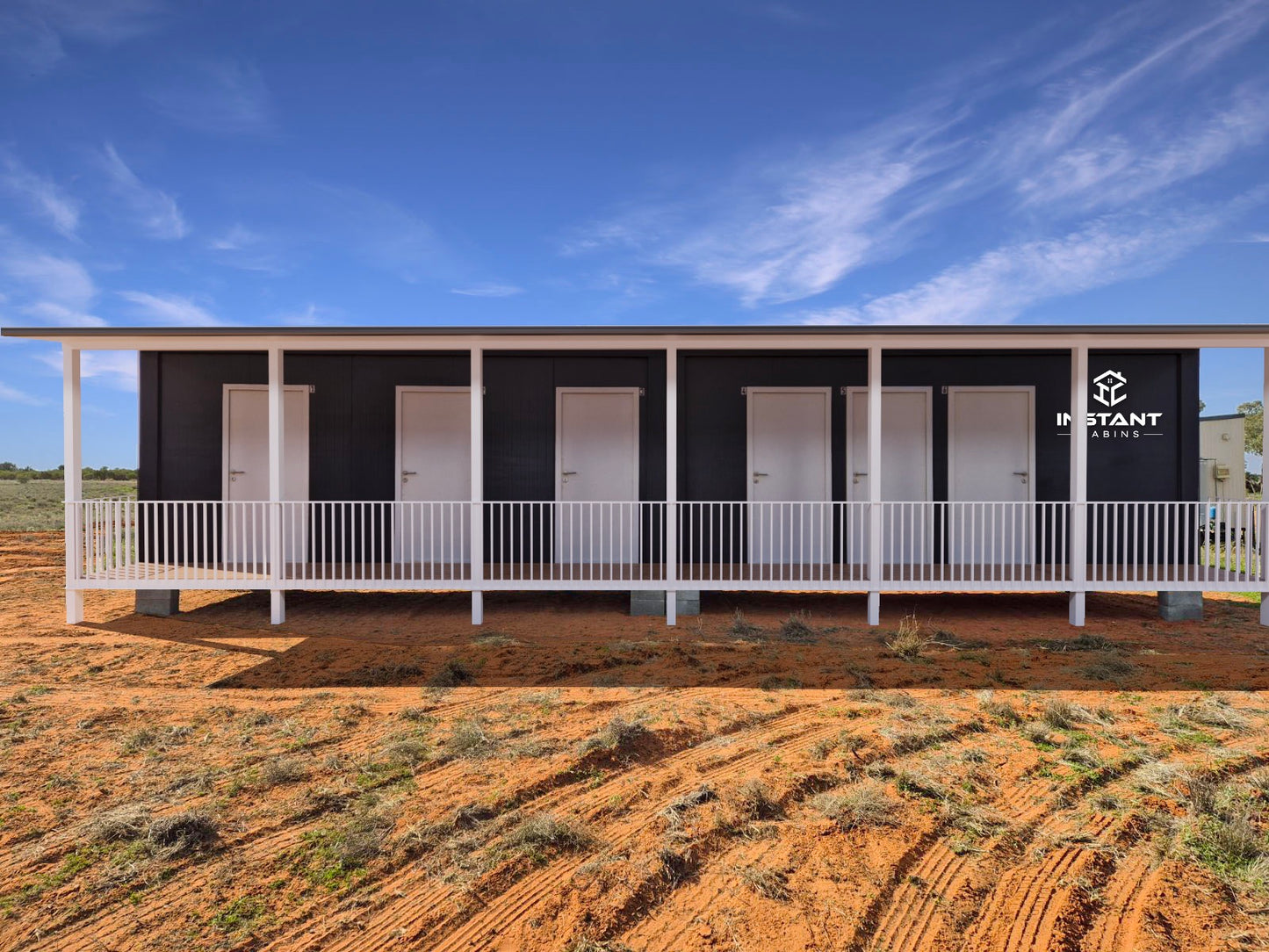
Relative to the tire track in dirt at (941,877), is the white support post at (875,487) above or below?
above

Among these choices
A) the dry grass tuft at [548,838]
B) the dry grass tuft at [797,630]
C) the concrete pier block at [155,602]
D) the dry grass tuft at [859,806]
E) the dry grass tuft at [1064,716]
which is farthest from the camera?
the concrete pier block at [155,602]

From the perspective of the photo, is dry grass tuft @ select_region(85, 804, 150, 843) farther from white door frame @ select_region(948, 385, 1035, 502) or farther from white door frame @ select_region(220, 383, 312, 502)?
white door frame @ select_region(948, 385, 1035, 502)

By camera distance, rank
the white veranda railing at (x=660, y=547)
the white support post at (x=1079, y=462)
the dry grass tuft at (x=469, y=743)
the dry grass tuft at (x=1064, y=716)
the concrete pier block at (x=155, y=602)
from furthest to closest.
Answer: the concrete pier block at (x=155, y=602), the white veranda railing at (x=660, y=547), the white support post at (x=1079, y=462), the dry grass tuft at (x=1064, y=716), the dry grass tuft at (x=469, y=743)

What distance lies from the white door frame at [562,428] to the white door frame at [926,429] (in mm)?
2755

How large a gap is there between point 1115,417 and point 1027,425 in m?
1.14

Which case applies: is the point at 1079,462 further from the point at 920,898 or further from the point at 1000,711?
the point at 920,898

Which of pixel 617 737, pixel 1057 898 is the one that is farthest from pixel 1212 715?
pixel 617 737

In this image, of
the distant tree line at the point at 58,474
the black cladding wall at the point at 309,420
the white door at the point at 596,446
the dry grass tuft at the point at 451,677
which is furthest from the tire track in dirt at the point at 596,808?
the distant tree line at the point at 58,474

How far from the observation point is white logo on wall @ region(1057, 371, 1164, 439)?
328 inches

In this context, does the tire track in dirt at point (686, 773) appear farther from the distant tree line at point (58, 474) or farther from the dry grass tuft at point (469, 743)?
the distant tree line at point (58, 474)

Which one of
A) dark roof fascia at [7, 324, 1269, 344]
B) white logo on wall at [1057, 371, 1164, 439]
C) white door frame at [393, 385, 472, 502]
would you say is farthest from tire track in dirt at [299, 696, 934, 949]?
white logo on wall at [1057, 371, 1164, 439]

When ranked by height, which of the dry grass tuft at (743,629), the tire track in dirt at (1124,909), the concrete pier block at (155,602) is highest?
the concrete pier block at (155,602)

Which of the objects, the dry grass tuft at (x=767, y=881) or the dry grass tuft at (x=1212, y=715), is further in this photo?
the dry grass tuft at (x=1212, y=715)

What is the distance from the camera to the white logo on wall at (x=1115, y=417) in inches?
328
